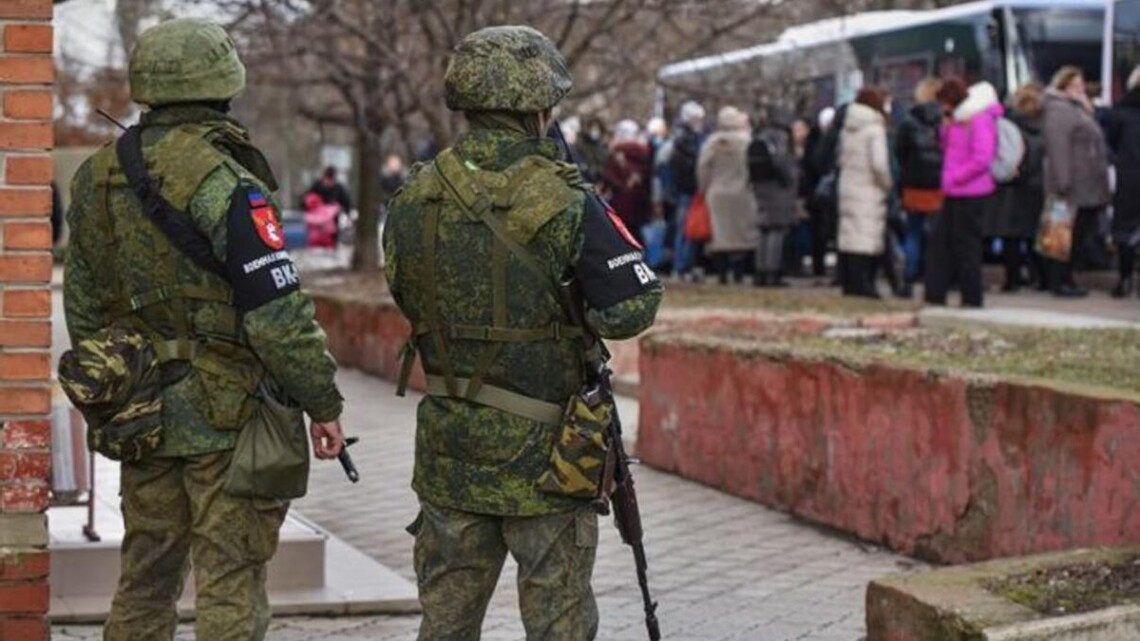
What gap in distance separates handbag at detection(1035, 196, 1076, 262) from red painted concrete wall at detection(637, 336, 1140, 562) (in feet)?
24.9

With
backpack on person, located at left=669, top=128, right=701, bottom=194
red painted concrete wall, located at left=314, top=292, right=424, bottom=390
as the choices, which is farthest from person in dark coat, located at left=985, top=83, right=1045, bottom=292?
red painted concrete wall, located at left=314, top=292, right=424, bottom=390

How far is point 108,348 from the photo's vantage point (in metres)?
5.39

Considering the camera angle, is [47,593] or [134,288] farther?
[47,593]

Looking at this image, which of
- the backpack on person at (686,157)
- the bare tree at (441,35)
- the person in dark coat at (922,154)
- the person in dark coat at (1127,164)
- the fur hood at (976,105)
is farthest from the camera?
the backpack on person at (686,157)

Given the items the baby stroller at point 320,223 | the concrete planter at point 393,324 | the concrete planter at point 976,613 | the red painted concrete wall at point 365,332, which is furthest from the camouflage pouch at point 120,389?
the baby stroller at point 320,223

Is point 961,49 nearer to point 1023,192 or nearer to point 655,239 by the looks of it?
point 655,239

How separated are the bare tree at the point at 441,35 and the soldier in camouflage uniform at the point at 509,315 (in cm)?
1103

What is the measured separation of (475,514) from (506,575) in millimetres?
3417

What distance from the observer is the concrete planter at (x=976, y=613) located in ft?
19.2

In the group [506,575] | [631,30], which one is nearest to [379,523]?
[506,575]

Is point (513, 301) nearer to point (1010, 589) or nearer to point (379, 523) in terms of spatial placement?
point (1010, 589)

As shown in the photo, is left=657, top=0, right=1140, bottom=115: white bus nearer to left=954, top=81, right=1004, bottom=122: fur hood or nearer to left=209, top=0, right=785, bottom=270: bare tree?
left=209, top=0, right=785, bottom=270: bare tree

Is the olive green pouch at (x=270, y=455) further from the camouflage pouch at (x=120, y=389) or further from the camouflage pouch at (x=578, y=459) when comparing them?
the camouflage pouch at (x=578, y=459)

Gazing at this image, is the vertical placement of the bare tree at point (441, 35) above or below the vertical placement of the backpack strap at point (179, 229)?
above
